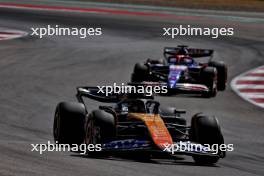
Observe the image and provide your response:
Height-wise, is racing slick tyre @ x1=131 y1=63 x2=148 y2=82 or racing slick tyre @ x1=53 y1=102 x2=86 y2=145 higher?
racing slick tyre @ x1=131 y1=63 x2=148 y2=82

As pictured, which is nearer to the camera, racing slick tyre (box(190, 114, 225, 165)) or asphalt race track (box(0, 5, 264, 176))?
asphalt race track (box(0, 5, 264, 176))

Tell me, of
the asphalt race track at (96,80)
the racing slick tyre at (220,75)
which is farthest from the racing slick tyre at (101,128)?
the racing slick tyre at (220,75)

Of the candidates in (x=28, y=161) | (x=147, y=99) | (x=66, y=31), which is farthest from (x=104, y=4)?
(x=28, y=161)

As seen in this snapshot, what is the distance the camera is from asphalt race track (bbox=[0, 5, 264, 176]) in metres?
10.8

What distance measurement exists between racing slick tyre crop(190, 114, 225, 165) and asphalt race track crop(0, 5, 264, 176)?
7.9 inches

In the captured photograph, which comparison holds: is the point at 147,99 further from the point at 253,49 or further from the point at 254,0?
the point at 254,0

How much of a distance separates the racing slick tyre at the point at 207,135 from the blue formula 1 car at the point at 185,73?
7853 mm

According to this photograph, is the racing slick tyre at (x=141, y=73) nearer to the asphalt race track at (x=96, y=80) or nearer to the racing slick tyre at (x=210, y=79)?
the asphalt race track at (x=96, y=80)

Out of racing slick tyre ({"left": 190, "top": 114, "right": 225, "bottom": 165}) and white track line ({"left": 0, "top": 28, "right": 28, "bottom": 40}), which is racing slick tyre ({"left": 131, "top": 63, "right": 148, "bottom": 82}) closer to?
white track line ({"left": 0, "top": 28, "right": 28, "bottom": 40})

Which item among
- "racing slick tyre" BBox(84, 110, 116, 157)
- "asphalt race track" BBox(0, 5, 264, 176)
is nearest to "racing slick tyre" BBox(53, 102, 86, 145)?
"racing slick tyre" BBox(84, 110, 116, 157)

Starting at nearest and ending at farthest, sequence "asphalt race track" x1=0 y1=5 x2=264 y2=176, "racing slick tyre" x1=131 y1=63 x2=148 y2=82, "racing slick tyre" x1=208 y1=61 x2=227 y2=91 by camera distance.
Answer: "asphalt race track" x1=0 y1=5 x2=264 y2=176 → "racing slick tyre" x1=131 y1=63 x2=148 y2=82 → "racing slick tyre" x1=208 y1=61 x2=227 y2=91

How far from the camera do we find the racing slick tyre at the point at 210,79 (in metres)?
21.1

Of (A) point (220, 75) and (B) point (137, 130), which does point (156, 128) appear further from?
(A) point (220, 75)

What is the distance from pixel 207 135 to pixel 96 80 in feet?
34.2
